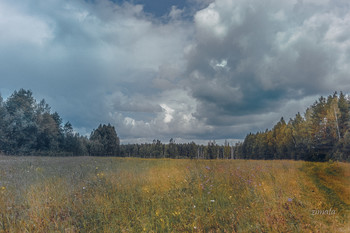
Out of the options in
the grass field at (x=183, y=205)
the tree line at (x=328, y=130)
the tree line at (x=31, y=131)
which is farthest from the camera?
the tree line at (x=31, y=131)

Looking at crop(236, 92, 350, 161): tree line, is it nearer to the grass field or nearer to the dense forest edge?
the dense forest edge

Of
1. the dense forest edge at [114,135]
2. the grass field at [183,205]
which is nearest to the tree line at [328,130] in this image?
the dense forest edge at [114,135]

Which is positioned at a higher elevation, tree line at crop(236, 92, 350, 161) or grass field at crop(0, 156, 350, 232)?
tree line at crop(236, 92, 350, 161)

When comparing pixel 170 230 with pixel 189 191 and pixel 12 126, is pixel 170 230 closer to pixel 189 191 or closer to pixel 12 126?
pixel 189 191

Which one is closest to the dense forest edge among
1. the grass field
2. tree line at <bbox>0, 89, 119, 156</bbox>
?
tree line at <bbox>0, 89, 119, 156</bbox>

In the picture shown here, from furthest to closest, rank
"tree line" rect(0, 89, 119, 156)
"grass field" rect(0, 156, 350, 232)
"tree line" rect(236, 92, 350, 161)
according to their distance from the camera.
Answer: "tree line" rect(0, 89, 119, 156)
"tree line" rect(236, 92, 350, 161)
"grass field" rect(0, 156, 350, 232)

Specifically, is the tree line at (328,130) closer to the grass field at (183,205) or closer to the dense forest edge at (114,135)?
the dense forest edge at (114,135)

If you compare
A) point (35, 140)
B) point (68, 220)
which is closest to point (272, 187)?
point (68, 220)

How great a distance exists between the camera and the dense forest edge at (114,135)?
16.0 metres

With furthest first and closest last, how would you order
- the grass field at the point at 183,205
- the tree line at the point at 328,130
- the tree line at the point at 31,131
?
the tree line at the point at 31,131, the tree line at the point at 328,130, the grass field at the point at 183,205

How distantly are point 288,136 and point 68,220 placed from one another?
116 ft

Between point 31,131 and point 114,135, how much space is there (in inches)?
930

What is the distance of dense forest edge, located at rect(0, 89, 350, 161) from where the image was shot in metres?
16.0

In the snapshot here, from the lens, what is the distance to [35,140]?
31.0m
